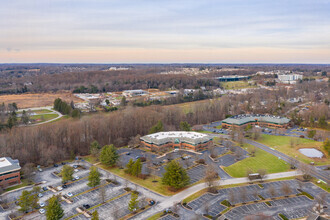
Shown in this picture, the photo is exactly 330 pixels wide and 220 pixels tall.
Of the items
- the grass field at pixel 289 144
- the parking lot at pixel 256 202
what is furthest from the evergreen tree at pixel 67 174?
the grass field at pixel 289 144

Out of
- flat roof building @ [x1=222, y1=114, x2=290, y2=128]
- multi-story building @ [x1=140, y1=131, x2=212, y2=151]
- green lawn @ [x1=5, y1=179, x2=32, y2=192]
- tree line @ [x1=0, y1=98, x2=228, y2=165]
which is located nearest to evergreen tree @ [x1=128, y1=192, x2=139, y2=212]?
green lawn @ [x1=5, y1=179, x2=32, y2=192]

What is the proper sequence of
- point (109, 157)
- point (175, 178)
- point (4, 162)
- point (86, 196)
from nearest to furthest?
point (86, 196), point (175, 178), point (4, 162), point (109, 157)

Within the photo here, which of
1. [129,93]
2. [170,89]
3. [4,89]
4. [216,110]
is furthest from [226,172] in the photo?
[4,89]

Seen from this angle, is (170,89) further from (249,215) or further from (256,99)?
(249,215)

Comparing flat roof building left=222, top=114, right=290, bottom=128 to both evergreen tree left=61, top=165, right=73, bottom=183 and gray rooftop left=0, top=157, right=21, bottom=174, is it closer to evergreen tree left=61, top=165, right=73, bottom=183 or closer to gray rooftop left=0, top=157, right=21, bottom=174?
evergreen tree left=61, top=165, right=73, bottom=183

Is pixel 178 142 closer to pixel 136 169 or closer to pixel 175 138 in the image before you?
pixel 175 138

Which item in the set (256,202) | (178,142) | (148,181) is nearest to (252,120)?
(178,142)

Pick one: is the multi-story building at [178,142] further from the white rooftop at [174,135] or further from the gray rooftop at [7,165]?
the gray rooftop at [7,165]
